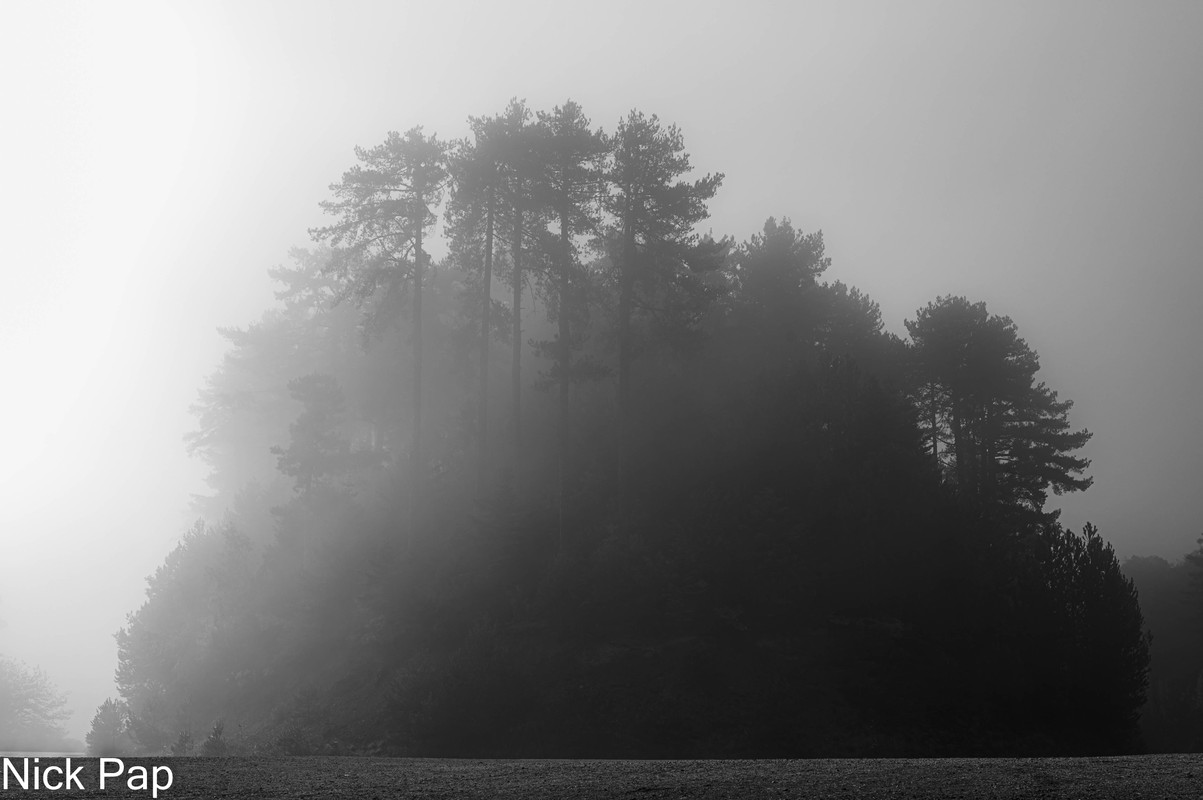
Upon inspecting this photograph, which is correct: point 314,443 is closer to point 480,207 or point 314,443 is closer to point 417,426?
point 417,426

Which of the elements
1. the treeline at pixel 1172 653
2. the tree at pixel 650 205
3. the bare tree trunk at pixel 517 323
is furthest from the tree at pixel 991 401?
the bare tree trunk at pixel 517 323

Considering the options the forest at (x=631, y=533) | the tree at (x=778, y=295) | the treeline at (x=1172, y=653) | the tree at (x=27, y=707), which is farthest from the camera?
the tree at (x=27, y=707)

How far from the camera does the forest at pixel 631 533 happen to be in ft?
77.7

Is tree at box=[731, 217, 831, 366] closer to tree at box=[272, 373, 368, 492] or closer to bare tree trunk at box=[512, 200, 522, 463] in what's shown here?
bare tree trunk at box=[512, 200, 522, 463]

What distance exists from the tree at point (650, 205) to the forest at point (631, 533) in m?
0.16

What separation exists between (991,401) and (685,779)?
39.6 m

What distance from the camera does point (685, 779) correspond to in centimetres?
1133

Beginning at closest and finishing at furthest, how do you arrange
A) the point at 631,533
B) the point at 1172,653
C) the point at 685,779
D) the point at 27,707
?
1. the point at 685,779
2. the point at 631,533
3. the point at 1172,653
4. the point at 27,707

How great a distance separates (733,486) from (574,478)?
7062mm

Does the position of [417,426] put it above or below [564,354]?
below

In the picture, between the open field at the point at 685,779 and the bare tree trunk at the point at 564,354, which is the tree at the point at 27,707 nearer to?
the bare tree trunk at the point at 564,354

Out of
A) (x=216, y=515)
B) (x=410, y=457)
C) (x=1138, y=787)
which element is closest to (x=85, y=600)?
(x=216, y=515)

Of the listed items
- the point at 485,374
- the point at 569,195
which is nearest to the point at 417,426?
the point at 485,374

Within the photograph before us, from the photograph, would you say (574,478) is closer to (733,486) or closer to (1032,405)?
(733,486)
